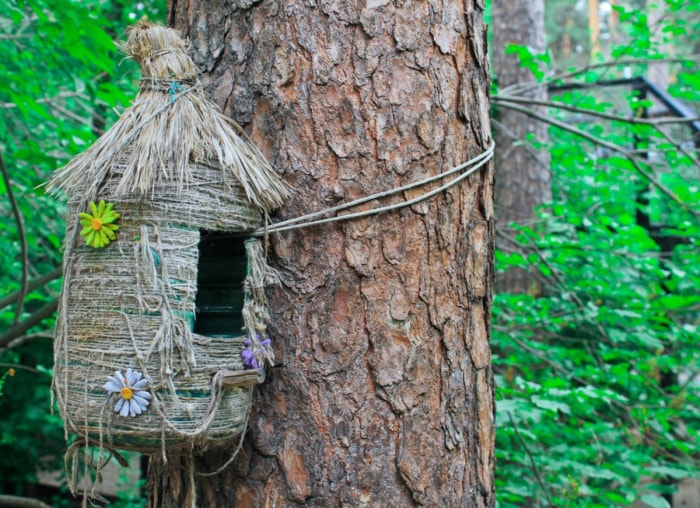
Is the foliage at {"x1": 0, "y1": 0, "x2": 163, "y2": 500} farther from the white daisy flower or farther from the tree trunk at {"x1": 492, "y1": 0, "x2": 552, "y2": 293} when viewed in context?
the tree trunk at {"x1": 492, "y1": 0, "x2": 552, "y2": 293}

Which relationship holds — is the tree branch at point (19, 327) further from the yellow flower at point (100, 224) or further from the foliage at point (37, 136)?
the yellow flower at point (100, 224)

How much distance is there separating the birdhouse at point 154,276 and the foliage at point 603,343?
66.7 inches

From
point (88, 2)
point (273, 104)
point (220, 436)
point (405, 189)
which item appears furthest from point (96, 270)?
point (88, 2)

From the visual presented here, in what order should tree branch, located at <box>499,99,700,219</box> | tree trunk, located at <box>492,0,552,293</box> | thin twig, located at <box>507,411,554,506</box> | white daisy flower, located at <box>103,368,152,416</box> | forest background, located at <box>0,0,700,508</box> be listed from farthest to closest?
tree trunk, located at <box>492,0,552,293</box> < tree branch, located at <box>499,99,700,219</box> < forest background, located at <box>0,0,700,508</box> < thin twig, located at <box>507,411,554,506</box> < white daisy flower, located at <box>103,368,152,416</box>

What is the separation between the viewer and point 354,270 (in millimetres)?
1440

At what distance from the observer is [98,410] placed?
128cm

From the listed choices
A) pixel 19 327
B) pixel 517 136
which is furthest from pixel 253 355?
pixel 517 136

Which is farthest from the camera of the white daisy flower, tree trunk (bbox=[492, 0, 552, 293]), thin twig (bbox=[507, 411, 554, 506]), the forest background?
tree trunk (bbox=[492, 0, 552, 293])

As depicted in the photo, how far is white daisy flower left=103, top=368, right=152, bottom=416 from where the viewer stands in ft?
4.12

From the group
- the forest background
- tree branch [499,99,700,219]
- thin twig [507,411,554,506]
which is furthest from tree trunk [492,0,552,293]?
thin twig [507,411,554,506]

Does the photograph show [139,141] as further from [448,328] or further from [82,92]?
[82,92]

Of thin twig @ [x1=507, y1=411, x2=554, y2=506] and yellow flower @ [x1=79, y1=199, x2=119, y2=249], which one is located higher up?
yellow flower @ [x1=79, y1=199, x2=119, y2=249]

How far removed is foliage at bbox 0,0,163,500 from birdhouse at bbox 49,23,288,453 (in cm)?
26

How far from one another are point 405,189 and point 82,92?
2976 mm
